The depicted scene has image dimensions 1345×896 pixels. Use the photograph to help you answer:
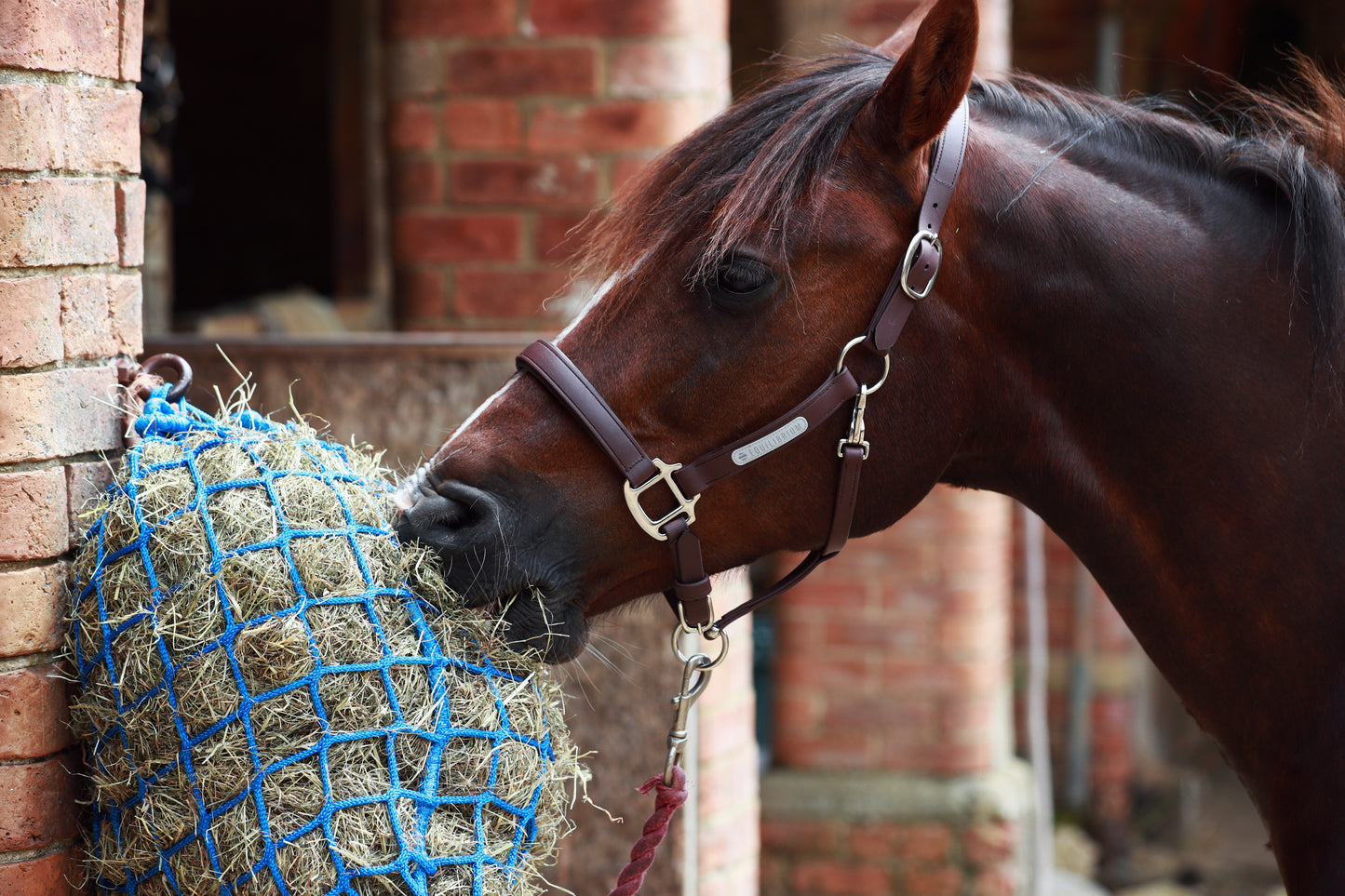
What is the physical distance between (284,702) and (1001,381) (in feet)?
3.44

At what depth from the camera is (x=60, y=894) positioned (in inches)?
59.1

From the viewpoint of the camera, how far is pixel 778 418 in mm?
1599

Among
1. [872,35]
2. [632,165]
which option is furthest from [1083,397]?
[872,35]

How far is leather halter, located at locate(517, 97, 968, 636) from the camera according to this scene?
5.18 ft

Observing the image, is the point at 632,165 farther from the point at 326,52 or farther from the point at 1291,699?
the point at 326,52

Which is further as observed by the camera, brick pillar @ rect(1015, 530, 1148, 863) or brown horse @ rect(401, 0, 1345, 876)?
brick pillar @ rect(1015, 530, 1148, 863)

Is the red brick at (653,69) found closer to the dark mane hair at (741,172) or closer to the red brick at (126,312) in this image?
the dark mane hair at (741,172)

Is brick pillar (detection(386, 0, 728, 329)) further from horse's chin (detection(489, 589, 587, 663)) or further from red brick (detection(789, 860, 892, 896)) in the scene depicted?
red brick (detection(789, 860, 892, 896))

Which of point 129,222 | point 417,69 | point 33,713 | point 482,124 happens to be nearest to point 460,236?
point 482,124

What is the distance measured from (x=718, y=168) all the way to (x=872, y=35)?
2.37m

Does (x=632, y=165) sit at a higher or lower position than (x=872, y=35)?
lower

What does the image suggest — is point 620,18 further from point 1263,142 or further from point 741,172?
point 1263,142

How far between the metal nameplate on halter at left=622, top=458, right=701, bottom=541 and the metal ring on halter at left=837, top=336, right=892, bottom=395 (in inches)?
10.4

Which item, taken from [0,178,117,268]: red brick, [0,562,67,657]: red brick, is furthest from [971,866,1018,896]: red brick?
[0,178,117,268]: red brick
